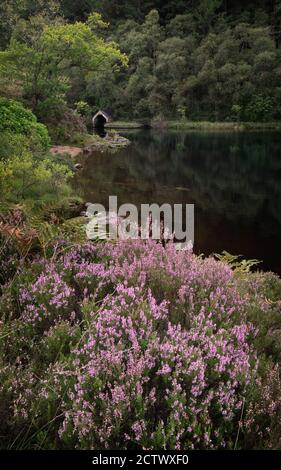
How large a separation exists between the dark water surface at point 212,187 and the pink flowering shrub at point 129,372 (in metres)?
8.00

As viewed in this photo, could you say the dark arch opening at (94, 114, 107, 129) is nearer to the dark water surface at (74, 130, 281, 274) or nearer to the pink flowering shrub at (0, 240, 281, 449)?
the dark water surface at (74, 130, 281, 274)

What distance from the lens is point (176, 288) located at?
4.23 m

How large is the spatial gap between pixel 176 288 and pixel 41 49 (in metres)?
30.0

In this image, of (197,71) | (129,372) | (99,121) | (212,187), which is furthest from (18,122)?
(197,71)

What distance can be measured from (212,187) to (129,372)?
20.9 meters

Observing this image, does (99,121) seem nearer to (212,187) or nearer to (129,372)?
(212,187)

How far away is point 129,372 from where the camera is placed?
2822mm

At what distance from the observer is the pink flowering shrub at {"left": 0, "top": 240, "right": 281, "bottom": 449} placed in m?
2.62

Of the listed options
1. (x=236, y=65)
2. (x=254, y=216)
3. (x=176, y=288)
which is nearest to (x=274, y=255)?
(x=254, y=216)

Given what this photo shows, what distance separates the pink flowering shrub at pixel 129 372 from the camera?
8.61ft

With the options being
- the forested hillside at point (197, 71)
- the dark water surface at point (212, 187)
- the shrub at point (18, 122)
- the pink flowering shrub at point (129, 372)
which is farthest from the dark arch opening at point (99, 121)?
the pink flowering shrub at point (129, 372)

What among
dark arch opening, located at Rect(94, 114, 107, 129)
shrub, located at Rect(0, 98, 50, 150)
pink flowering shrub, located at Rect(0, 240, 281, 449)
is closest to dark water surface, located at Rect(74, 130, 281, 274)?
shrub, located at Rect(0, 98, 50, 150)

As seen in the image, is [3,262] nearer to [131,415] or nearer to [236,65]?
[131,415]

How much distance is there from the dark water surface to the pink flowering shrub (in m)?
8.00
